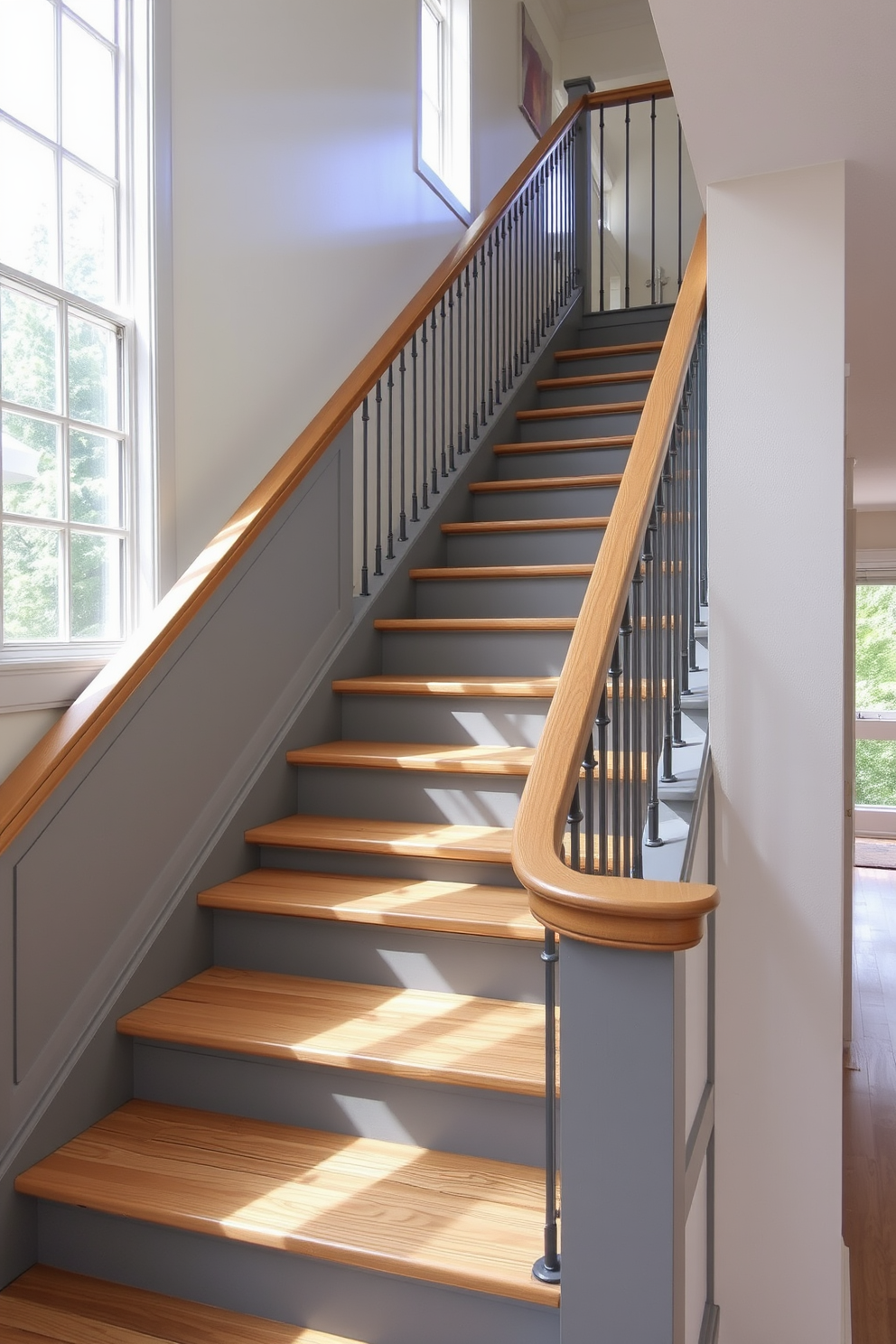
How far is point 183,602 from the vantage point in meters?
2.30

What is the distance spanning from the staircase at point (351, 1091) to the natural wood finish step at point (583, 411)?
1594 mm

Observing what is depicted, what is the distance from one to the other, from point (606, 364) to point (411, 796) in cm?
295

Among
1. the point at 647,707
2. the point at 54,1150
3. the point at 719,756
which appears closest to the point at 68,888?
the point at 54,1150

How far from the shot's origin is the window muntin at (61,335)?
2.16m

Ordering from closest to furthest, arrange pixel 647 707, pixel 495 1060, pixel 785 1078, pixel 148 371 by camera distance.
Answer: pixel 495 1060, pixel 647 707, pixel 785 1078, pixel 148 371

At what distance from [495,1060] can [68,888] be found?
2.94ft

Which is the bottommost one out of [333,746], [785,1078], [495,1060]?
[785,1078]

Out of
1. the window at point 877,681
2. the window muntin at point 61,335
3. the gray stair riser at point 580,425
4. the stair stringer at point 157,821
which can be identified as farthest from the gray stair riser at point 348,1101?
the window at point 877,681

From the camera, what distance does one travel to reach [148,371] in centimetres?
252

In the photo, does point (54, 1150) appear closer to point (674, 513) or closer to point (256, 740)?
point (256, 740)

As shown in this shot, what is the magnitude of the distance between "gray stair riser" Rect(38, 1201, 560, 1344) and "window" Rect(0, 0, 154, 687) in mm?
1083

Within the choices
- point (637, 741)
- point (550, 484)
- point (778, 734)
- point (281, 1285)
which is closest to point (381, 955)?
point (281, 1285)

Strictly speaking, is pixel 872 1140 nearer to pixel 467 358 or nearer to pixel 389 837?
pixel 389 837

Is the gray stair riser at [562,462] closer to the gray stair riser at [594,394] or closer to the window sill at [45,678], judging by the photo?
the gray stair riser at [594,394]
